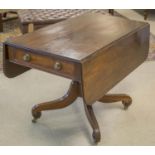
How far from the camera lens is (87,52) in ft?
4.41

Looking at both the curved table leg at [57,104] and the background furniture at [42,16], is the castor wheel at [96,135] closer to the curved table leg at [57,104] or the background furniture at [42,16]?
the curved table leg at [57,104]

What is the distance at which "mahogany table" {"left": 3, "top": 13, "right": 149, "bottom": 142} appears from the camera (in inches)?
52.6

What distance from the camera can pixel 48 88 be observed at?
239cm

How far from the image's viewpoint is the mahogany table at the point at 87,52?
1336 millimetres

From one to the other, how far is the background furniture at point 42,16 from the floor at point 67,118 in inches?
26.1

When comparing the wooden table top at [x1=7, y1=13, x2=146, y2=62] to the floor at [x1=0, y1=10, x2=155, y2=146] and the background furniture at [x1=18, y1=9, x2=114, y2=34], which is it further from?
the background furniture at [x1=18, y1=9, x2=114, y2=34]

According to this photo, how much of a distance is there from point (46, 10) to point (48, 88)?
3.81 feet

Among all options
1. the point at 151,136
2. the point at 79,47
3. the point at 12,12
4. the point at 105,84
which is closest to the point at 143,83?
the point at 151,136

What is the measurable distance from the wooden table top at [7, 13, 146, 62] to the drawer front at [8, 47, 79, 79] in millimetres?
34

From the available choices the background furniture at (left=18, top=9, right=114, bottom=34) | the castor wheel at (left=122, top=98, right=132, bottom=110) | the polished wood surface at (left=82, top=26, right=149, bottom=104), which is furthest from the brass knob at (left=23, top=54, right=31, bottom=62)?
the background furniture at (left=18, top=9, right=114, bottom=34)

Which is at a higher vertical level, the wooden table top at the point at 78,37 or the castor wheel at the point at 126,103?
the wooden table top at the point at 78,37

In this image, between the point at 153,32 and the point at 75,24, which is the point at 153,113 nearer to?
the point at 75,24

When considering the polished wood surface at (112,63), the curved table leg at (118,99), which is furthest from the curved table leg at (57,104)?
the polished wood surface at (112,63)

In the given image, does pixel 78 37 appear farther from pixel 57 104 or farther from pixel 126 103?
pixel 126 103
